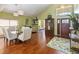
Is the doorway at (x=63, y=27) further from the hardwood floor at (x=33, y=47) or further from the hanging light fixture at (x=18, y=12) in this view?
the hanging light fixture at (x=18, y=12)

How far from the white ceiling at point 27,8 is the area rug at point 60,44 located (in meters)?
0.69

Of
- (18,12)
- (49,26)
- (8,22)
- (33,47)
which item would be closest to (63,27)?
(49,26)

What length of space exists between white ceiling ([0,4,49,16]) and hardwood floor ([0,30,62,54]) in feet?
1.46

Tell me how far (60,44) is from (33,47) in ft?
1.90

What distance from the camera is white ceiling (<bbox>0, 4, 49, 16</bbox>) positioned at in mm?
2279

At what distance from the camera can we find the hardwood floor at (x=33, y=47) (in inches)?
90.4

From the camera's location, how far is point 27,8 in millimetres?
2354

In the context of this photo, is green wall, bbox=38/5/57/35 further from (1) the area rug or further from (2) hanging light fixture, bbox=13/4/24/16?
(2) hanging light fixture, bbox=13/4/24/16

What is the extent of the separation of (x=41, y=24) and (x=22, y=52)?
718mm

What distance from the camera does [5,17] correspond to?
230 centimetres

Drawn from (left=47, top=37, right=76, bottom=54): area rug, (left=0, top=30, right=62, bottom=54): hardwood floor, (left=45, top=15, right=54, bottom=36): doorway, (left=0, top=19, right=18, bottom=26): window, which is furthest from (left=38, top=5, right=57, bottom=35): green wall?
(left=0, top=19, right=18, bottom=26): window
